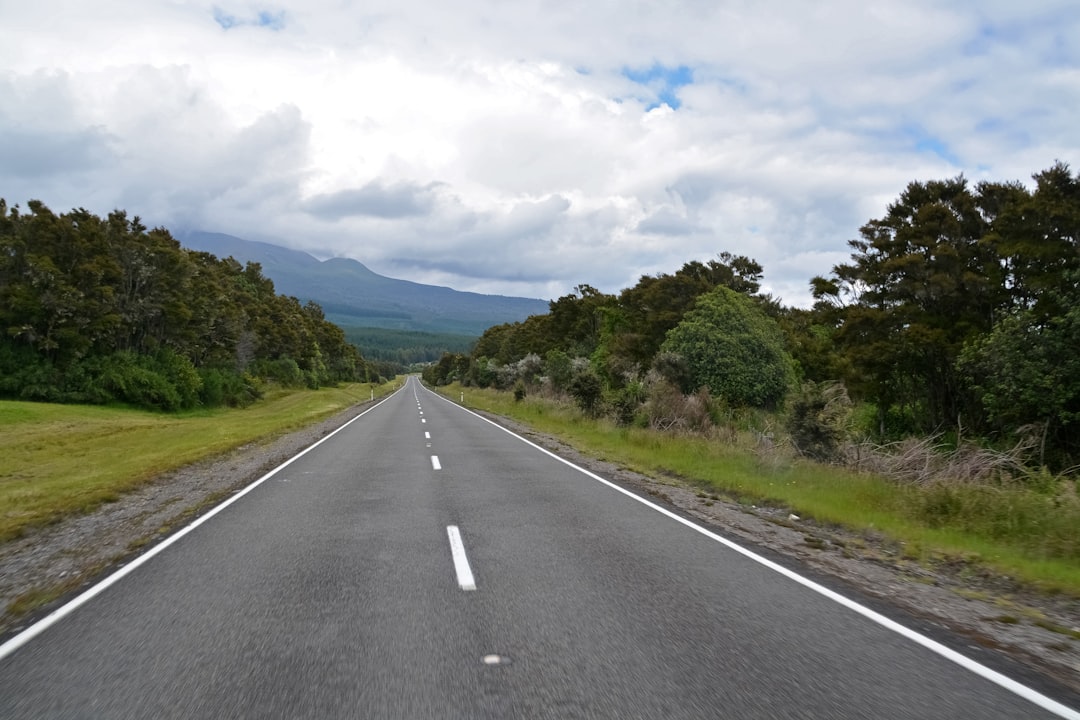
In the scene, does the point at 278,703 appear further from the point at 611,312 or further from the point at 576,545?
the point at 611,312

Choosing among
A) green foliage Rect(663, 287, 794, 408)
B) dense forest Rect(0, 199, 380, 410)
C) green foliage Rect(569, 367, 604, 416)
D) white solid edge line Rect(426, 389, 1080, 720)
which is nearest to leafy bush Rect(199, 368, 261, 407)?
dense forest Rect(0, 199, 380, 410)

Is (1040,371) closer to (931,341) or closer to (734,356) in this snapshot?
(931,341)

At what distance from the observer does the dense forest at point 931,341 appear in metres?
16.6

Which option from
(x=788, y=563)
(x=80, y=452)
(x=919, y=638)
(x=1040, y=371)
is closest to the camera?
(x=919, y=638)

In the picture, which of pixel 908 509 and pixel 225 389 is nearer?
pixel 908 509

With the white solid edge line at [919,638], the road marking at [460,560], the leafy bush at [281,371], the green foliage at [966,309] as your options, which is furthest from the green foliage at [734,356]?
the leafy bush at [281,371]

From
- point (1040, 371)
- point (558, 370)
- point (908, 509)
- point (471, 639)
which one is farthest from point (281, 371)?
point (471, 639)

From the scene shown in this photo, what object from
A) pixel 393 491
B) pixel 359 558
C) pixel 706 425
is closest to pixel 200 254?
pixel 706 425

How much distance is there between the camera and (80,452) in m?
23.7

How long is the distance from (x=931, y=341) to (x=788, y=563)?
1764 cm

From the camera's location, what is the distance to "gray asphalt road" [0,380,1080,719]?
3943mm

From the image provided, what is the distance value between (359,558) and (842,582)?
4884 mm

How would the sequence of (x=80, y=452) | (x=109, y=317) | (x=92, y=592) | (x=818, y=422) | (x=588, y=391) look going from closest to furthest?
(x=92, y=592), (x=818, y=422), (x=80, y=452), (x=588, y=391), (x=109, y=317)

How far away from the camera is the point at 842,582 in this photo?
6.70m
